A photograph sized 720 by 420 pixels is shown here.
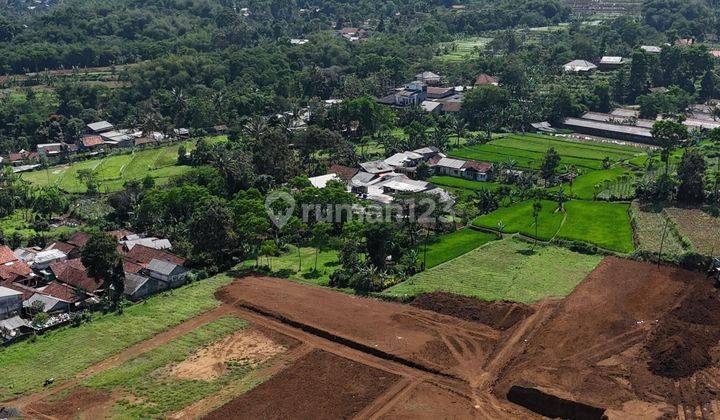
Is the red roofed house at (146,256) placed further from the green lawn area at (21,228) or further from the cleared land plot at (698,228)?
the cleared land plot at (698,228)

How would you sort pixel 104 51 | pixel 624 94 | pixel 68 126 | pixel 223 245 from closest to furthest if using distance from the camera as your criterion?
pixel 223 245
pixel 68 126
pixel 624 94
pixel 104 51

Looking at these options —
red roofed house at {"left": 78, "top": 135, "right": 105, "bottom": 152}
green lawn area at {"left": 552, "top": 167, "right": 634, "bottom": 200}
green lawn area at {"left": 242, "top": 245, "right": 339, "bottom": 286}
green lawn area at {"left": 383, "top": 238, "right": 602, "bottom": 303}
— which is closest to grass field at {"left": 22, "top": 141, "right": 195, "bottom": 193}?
red roofed house at {"left": 78, "top": 135, "right": 105, "bottom": 152}

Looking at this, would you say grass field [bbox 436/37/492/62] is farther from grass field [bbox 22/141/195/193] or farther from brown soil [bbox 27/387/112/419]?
brown soil [bbox 27/387/112/419]

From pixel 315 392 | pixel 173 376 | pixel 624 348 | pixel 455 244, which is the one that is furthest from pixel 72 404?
pixel 455 244

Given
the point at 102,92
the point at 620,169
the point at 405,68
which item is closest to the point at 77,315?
the point at 620,169

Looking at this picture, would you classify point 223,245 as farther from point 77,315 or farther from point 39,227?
point 39,227

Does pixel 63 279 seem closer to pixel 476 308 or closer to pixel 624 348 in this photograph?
Result: pixel 476 308
